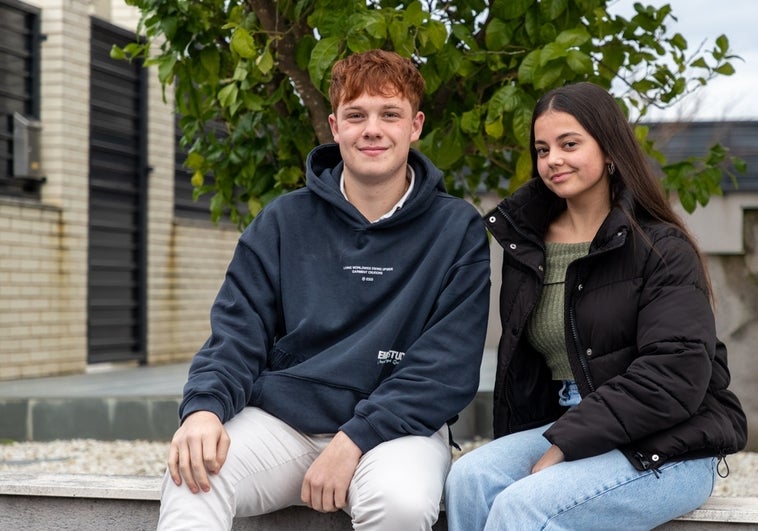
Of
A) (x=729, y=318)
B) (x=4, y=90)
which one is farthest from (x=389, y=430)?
(x=4, y=90)

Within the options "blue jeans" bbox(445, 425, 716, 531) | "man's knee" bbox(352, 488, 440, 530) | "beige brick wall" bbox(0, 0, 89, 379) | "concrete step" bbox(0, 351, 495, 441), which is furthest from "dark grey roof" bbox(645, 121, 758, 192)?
"man's knee" bbox(352, 488, 440, 530)

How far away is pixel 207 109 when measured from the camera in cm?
448

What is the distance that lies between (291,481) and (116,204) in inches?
324

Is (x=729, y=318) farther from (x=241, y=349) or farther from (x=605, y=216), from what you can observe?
(x=241, y=349)

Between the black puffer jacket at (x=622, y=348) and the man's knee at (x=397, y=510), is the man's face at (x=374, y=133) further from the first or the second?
the man's knee at (x=397, y=510)

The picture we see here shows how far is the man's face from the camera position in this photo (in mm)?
3014

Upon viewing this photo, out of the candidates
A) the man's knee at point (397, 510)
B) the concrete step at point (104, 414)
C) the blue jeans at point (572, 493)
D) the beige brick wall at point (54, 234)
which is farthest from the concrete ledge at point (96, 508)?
the beige brick wall at point (54, 234)

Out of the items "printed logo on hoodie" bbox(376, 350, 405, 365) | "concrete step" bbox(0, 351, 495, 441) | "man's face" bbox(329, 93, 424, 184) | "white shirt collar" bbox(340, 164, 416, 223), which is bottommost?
"concrete step" bbox(0, 351, 495, 441)

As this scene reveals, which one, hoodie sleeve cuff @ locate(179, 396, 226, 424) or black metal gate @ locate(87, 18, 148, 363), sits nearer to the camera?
hoodie sleeve cuff @ locate(179, 396, 226, 424)

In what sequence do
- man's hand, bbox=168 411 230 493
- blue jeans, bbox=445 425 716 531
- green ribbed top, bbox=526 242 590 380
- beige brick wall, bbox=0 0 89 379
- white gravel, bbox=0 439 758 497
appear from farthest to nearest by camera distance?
beige brick wall, bbox=0 0 89 379 → white gravel, bbox=0 439 758 497 → green ribbed top, bbox=526 242 590 380 → man's hand, bbox=168 411 230 493 → blue jeans, bbox=445 425 716 531

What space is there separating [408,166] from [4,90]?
6837 mm

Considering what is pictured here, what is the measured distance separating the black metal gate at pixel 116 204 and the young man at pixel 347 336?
7.55 meters

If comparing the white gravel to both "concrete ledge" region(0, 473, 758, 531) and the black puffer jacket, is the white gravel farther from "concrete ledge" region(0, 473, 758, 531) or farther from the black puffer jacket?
the black puffer jacket

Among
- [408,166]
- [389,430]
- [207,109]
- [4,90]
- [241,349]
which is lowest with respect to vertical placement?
[389,430]
